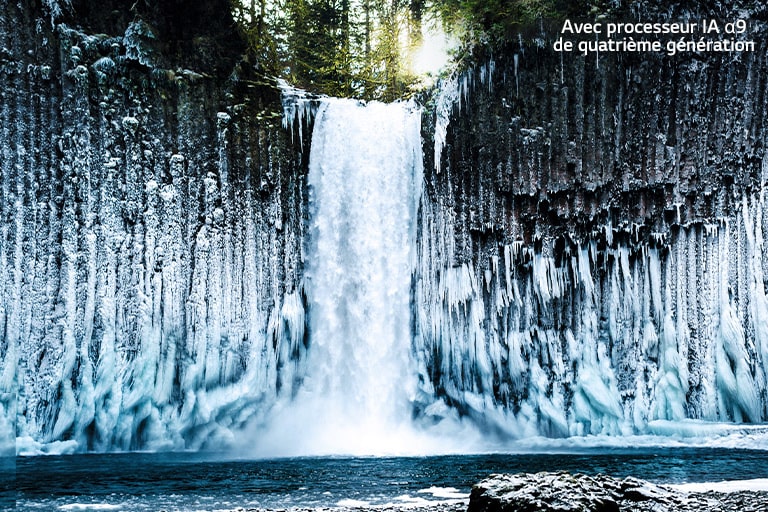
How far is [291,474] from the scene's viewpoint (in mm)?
12336

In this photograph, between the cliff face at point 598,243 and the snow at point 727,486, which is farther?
the cliff face at point 598,243

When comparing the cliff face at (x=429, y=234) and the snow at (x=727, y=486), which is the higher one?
the cliff face at (x=429, y=234)

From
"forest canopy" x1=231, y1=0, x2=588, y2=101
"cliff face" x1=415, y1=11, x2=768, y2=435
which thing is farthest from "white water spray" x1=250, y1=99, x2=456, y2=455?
"forest canopy" x1=231, y1=0, x2=588, y2=101

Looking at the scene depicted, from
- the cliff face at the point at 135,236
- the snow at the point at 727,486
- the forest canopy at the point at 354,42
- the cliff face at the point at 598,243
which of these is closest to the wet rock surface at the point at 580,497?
the snow at the point at 727,486

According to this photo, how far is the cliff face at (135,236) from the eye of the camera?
16.1 meters

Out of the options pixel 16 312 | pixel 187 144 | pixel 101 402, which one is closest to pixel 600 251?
pixel 187 144

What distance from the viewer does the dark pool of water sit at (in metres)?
9.70

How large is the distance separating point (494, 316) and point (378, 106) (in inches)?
266

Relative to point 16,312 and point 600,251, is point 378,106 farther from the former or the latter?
point 16,312

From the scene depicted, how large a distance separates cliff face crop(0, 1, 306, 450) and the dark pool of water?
158 centimetres

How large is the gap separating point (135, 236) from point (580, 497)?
13197 millimetres

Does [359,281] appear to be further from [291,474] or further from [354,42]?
[354,42]

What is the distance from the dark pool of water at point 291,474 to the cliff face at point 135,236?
62.1 inches

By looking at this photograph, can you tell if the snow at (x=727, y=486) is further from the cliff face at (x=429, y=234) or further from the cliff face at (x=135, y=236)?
the cliff face at (x=135, y=236)
